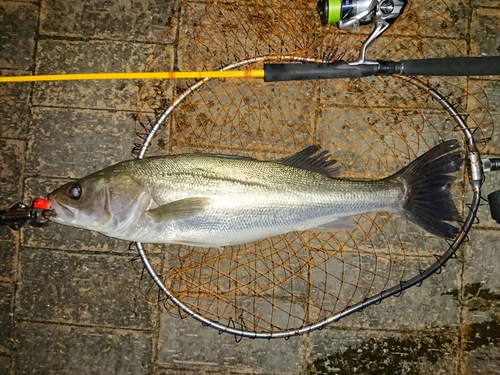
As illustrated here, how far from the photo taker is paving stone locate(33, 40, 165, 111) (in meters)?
3.67

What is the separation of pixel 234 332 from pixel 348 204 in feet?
4.40

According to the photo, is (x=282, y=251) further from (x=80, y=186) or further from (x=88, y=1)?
(x=88, y=1)

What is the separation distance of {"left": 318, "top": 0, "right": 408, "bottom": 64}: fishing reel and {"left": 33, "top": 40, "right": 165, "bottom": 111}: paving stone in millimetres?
1602

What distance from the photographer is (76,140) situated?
144 inches

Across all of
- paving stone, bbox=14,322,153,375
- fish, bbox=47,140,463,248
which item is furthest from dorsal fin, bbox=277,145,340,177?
paving stone, bbox=14,322,153,375

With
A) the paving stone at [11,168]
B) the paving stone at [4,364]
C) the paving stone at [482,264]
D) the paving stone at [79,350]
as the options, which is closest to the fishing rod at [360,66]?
the paving stone at [11,168]

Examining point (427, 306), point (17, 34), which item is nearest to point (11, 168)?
point (17, 34)

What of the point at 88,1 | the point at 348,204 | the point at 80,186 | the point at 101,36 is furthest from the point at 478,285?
the point at 88,1

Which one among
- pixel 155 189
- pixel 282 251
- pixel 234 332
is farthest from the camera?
pixel 282 251

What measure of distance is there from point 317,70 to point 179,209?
4.87 feet

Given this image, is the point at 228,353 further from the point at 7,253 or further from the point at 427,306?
the point at 7,253

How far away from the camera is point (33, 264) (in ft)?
12.0

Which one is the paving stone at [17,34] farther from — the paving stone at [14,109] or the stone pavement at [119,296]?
the paving stone at [14,109]

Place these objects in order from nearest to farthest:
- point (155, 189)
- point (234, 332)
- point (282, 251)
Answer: point (155, 189) → point (234, 332) → point (282, 251)
